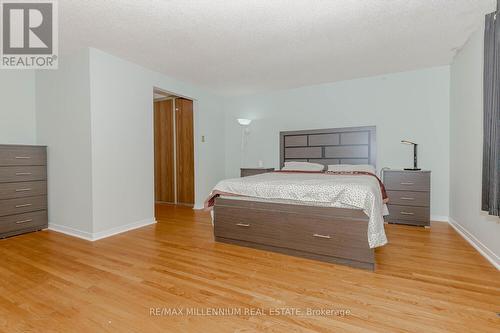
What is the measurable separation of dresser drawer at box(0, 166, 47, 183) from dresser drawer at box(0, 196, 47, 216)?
25 cm

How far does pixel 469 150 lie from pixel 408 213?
3.72 ft

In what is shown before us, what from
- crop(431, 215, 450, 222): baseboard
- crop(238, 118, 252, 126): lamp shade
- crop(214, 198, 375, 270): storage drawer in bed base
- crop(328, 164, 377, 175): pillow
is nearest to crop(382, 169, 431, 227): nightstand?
crop(328, 164, 377, 175): pillow

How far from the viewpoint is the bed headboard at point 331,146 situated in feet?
13.9

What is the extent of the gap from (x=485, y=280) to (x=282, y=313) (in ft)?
5.31

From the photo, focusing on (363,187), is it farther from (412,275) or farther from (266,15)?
(266,15)

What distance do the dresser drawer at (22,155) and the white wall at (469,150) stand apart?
16.6 ft

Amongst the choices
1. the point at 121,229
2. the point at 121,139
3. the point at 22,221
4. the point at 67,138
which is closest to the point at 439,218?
the point at 121,229

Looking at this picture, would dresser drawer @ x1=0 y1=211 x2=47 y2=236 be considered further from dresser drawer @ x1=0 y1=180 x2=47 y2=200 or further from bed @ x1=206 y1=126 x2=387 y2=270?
bed @ x1=206 y1=126 x2=387 y2=270

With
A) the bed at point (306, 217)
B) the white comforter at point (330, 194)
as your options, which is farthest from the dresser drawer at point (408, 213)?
the white comforter at point (330, 194)

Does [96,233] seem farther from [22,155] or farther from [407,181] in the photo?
[407,181]

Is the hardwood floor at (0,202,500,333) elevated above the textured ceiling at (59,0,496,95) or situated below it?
below

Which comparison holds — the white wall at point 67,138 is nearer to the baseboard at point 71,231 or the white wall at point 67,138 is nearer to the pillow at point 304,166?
the baseboard at point 71,231

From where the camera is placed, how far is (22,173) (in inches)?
129

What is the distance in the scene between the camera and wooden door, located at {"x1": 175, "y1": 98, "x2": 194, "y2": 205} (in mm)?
5133
